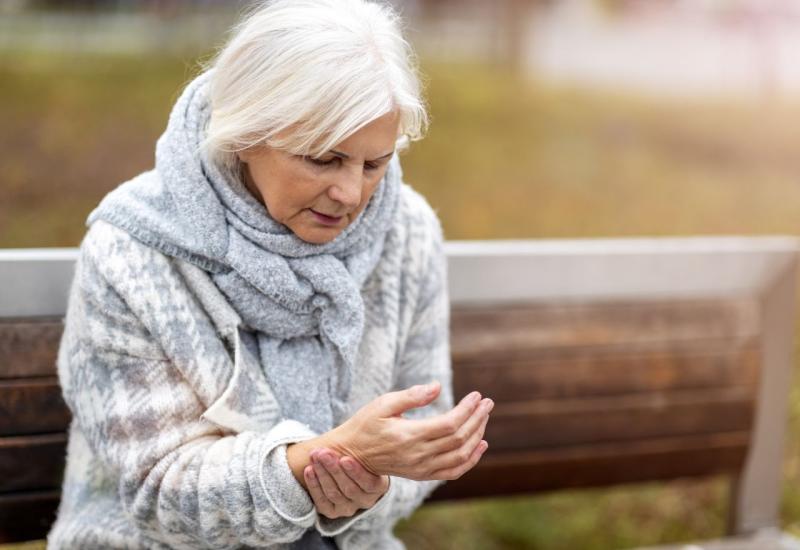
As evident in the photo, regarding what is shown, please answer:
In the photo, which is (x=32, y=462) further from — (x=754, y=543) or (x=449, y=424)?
(x=754, y=543)

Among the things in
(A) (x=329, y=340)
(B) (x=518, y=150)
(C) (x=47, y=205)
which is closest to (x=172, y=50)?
(C) (x=47, y=205)

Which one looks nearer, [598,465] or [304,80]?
[304,80]

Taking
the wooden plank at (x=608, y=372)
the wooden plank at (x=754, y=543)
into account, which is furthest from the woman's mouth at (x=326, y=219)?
the wooden plank at (x=754, y=543)

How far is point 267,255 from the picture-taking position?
199 cm

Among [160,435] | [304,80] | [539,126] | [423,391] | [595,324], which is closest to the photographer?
[423,391]

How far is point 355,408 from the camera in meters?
2.23

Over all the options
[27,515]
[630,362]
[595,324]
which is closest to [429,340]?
[595,324]

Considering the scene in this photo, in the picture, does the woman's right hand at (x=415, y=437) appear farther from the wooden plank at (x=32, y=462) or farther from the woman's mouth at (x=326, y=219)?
the wooden plank at (x=32, y=462)

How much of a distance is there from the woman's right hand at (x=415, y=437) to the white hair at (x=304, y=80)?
18.8 inches

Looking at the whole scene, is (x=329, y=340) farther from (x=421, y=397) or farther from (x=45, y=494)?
(x=45, y=494)

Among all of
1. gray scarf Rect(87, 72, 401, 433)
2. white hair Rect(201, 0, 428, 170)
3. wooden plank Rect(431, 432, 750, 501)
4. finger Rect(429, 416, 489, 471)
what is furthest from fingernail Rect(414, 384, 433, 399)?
wooden plank Rect(431, 432, 750, 501)

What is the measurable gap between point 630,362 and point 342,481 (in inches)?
53.0

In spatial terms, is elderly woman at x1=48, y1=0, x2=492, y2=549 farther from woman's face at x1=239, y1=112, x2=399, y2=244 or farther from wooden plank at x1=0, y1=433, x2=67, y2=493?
wooden plank at x1=0, y1=433, x2=67, y2=493

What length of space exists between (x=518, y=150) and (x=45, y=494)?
162 inches
